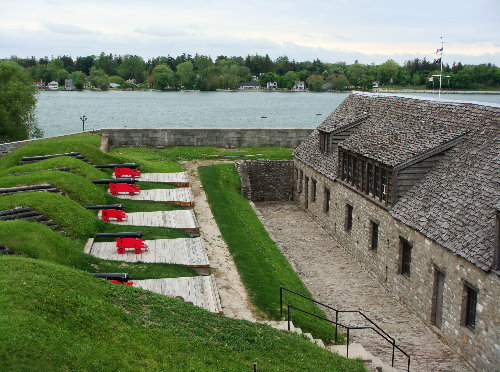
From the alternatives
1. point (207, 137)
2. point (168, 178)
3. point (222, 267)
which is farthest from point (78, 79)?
point (222, 267)

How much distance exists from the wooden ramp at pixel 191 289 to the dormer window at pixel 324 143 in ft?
46.7

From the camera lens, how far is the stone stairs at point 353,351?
14.5 metres

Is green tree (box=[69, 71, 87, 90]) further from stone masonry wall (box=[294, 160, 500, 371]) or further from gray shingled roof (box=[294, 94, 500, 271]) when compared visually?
gray shingled roof (box=[294, 94, 500, 271])

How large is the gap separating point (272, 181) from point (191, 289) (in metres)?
21.1

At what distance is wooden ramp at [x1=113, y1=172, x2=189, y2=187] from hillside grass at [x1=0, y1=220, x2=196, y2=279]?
11.5 meters

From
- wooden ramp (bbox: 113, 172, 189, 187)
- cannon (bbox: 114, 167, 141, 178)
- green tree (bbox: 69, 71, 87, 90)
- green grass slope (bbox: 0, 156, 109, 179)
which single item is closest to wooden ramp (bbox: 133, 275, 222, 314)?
green grass slope (bbox: 0, 156, 109, 179)

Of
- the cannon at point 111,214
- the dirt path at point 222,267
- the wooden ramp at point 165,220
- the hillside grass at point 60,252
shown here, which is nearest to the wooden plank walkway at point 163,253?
the hillside grass at point 60,252

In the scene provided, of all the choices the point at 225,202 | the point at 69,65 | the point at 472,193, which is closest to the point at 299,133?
the point at 225,202

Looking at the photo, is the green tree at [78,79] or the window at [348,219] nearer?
the window at [348,219]

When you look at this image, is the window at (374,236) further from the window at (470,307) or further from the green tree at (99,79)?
the green tree at (99,79)

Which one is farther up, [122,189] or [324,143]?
[324,143]

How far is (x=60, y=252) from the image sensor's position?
56.3 ft

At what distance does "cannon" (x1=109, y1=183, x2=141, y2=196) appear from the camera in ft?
88.4

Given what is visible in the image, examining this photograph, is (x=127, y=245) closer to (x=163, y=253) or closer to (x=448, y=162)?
(x=163, y=253)
